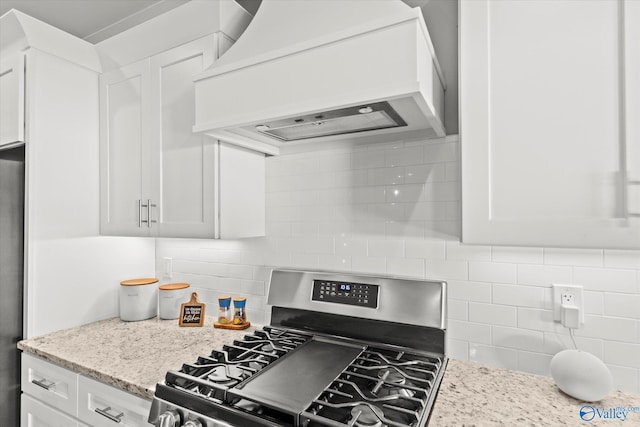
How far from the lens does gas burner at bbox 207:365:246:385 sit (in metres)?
1.10

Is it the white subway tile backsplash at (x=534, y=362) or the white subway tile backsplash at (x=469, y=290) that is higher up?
the white subway tile backsplash at (x=469, y=290)

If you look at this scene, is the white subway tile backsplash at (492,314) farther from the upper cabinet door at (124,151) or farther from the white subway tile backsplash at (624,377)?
the upper cabinet door at (124,151)

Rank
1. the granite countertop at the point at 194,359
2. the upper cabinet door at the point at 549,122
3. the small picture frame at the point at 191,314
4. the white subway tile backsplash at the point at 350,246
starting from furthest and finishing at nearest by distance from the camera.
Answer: the small picture frame at the point at 191,314
the white subway tile backsplash at the point at 350,246
the granite countertop at the point at 194,359
the upper cabinet door at the point at 549,122

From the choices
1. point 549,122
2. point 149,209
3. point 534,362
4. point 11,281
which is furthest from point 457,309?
point 11,281

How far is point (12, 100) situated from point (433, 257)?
82.8 inches

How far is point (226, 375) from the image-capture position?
1.13 m

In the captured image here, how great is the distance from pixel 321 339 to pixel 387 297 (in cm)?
33

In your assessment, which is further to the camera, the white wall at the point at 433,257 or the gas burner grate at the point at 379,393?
the white wall at the point at 433,257

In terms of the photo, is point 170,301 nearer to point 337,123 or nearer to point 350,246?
point 350,246

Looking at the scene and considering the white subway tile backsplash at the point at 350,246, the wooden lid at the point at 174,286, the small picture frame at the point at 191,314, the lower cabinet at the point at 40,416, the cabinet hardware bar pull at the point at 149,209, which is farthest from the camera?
the wooden lid at the point at 174,286

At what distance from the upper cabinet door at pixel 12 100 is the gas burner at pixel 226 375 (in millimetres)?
1461

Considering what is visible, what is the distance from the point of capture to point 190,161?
1553 mm

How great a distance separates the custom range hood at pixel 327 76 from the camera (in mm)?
992

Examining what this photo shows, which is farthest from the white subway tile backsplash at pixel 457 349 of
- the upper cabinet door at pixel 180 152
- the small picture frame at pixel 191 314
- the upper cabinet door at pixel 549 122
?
the small picture frame at pixel 191 314
